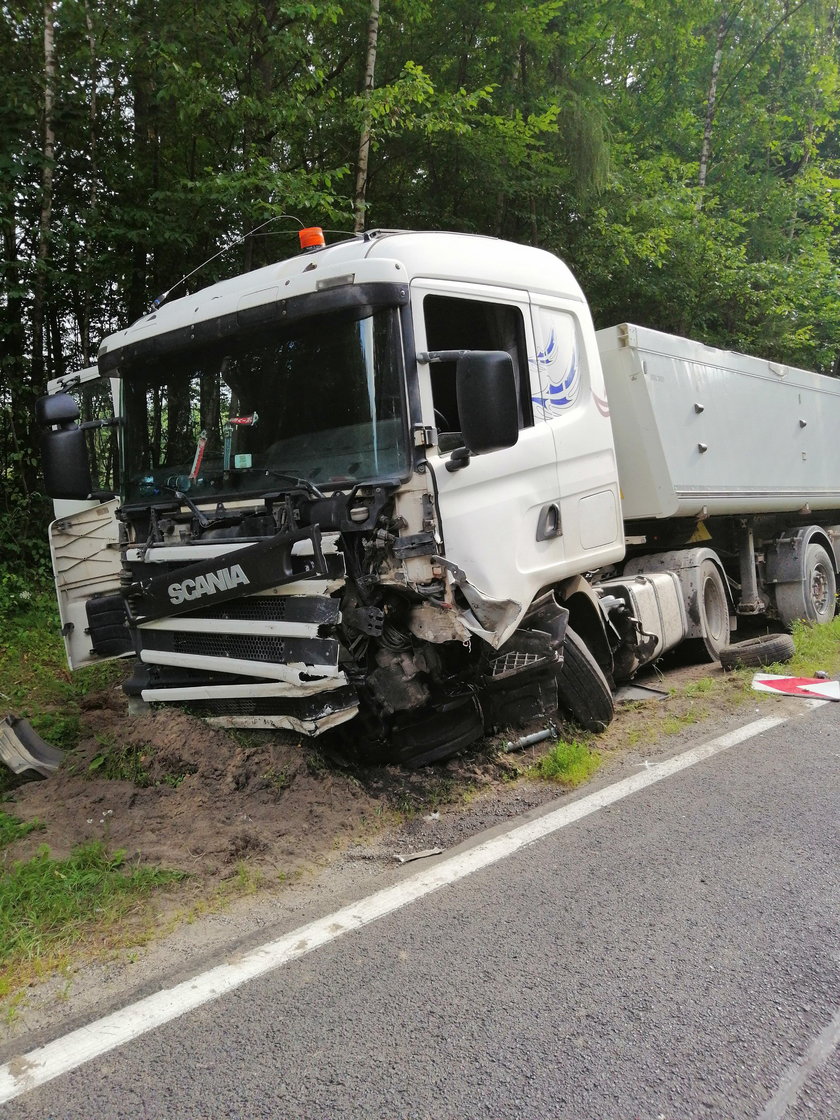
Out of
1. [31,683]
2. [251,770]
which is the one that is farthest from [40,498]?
[251,770]

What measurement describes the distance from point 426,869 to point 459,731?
111 centimetres

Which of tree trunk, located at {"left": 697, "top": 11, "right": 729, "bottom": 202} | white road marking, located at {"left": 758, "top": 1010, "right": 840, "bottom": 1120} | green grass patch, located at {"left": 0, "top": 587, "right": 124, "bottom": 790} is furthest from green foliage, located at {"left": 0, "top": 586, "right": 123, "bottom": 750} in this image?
tree trunk, located at {"left": 697, "top": 11, "right": 729, "bottom": 202}

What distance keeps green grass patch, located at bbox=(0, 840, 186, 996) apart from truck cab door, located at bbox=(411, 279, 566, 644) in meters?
1.97

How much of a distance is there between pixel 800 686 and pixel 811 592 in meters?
3.47

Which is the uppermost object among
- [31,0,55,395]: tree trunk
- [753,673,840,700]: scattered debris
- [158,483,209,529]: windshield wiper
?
[31,0,55,395]: tree trunk

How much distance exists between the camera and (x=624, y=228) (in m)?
12.2

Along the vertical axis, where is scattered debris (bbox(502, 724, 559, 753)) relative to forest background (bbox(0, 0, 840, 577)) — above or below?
below

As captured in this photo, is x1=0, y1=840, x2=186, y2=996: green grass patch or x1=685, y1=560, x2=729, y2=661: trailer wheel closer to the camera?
x1=0, y1=840, x2=186, y2=996: green grass patch

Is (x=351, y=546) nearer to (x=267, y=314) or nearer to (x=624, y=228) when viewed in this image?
(x=267, y=314)

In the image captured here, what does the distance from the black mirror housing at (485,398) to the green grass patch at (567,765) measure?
196 cm

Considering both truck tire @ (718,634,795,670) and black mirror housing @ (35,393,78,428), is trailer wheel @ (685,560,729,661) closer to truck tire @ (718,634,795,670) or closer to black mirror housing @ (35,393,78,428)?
truck tire @ (718,634,795,670)

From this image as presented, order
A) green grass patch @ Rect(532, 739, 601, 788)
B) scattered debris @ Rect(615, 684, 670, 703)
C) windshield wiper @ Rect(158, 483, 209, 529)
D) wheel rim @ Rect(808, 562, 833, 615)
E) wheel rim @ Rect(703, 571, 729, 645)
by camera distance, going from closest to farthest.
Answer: windshield wiper @ Rect(158, 483, 209, 529) < green grass patch @ Rect(532, 739, 601, 788) < scattered debris @ Rect(615, 684, 670, 703) < wheel rim @ Rect(703, 571, 729, 645) < wheel rim @ Rect(808, 562, 833, 615)

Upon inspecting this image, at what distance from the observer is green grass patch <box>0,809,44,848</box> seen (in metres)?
3.66

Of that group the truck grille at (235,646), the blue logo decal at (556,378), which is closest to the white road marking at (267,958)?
the truck grille at (235,646)
